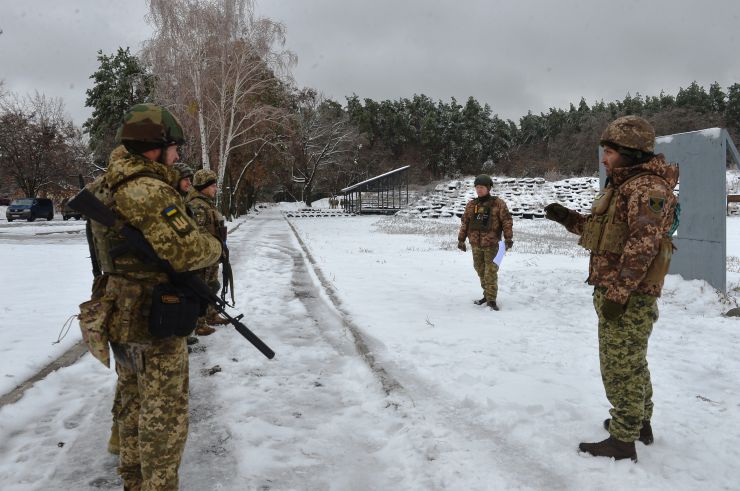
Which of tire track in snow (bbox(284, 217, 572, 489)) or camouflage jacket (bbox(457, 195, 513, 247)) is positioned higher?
camouflage jacket (bbox(457, 195, 513, 247))

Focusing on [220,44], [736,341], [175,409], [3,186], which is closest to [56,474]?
[175,409]

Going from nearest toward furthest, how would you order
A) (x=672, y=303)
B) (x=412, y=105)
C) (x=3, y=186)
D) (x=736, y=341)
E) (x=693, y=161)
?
1. (x=736, y=341)
2. (x=672, y=303)
3. (x=693, y=161)
4. (x=3, y=186)
5. (x=412, y=105)

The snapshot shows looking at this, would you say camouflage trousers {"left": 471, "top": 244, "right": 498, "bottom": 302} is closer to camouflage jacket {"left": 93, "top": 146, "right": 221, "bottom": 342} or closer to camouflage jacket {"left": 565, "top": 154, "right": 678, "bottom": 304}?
camouflage jacket {"left": 565, "top": 154, "right": 678, "bottom": 304}

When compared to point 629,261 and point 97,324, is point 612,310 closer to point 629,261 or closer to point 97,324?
point 629,261

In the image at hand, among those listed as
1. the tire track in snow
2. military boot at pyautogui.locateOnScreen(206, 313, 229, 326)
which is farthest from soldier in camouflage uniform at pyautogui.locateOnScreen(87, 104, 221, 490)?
military boot at pyautogui.locateOnScreen(206, 313, 229, 326)

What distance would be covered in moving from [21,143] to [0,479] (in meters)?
42.8

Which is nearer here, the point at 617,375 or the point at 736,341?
the point at 617,375

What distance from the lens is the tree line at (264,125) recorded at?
24.3 m

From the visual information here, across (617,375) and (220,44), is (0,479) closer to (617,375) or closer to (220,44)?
(617,375)

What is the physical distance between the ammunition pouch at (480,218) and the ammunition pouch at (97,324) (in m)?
5.47

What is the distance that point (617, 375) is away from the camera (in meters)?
2.97

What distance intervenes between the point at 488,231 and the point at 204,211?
12.7ft

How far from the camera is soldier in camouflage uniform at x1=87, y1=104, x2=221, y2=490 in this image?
216 cm

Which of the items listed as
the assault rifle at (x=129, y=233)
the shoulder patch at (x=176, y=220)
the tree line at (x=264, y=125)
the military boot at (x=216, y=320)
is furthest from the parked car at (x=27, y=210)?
the shoulder patch at (x=176, y=220)
